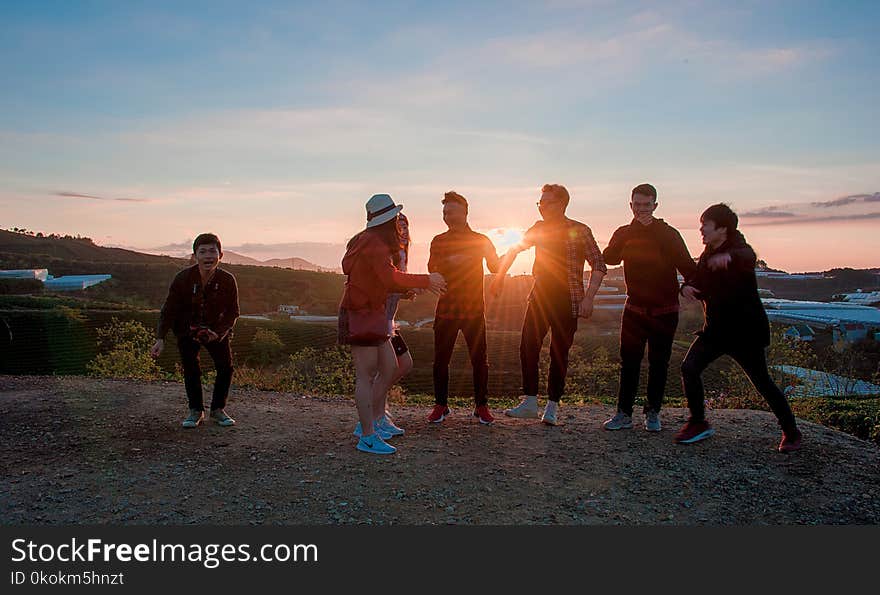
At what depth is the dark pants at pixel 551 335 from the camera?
5.98 meters

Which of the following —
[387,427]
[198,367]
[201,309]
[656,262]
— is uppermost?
[656,262]

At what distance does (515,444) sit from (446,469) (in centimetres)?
92

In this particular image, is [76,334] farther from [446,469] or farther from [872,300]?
[872,300]

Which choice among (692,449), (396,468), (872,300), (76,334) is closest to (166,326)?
(396,468)

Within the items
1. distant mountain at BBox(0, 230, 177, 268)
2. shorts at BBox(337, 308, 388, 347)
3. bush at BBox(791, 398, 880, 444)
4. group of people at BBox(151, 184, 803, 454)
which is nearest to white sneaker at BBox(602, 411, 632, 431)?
group of people at BBox(151, 184, 803, 454)

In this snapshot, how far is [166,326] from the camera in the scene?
5855mm

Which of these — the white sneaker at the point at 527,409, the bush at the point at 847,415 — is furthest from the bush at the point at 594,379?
the white sneaker at the point at 527,409

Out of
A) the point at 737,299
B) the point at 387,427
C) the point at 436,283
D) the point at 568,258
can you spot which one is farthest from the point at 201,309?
the point at 737,299

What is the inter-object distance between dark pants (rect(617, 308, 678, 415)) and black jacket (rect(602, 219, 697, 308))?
136mm

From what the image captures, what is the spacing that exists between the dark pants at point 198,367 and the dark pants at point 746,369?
13.5 ft

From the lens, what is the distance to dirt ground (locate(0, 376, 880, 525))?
4.25 meters

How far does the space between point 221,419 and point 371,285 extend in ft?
7.92

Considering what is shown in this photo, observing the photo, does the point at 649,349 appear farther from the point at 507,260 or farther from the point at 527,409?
the point at 507,260

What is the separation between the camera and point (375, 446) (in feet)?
17.6
